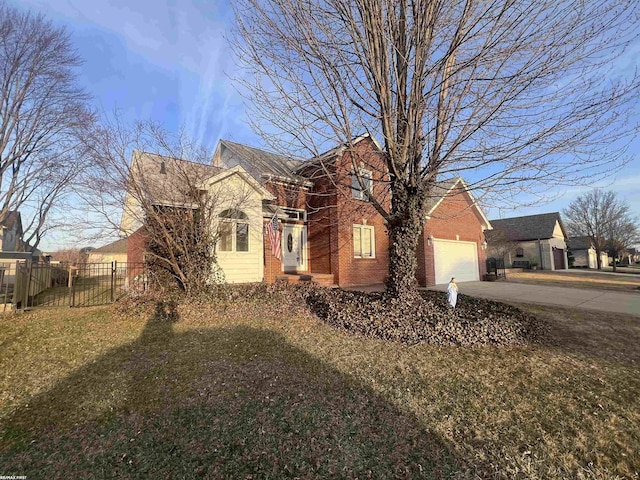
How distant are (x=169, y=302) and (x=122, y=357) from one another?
11.8 feet

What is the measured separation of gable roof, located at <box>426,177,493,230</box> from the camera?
24.3ft

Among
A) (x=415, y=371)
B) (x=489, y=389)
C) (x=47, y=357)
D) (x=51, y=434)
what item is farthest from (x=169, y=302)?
(x=489, y=389)

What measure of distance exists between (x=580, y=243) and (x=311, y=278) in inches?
2043

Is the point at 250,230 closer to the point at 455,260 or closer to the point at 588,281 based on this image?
Result: the point at 455,260

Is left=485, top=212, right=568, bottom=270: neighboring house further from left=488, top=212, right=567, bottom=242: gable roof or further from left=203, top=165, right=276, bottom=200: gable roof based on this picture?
left=203, top=165, right=276, bottom=200: gable roof

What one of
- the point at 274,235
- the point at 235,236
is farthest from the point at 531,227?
the point at 235,236

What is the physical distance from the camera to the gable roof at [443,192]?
7397 mm

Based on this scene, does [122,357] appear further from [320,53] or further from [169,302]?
[320,53]

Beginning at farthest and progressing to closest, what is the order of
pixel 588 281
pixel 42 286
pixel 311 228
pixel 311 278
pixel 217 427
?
pixel 588 281 → pixel 311 228 → pixel 42 286 → pixel 311 278 → pixel 217 427

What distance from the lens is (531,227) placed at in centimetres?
3538

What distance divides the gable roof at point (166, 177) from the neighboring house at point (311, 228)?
72 mm

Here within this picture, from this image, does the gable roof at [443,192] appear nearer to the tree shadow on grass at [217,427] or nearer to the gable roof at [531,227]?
the tree shadow on grass at [217,427]

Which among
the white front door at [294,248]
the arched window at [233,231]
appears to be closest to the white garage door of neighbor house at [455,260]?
the white front door at [294,248]

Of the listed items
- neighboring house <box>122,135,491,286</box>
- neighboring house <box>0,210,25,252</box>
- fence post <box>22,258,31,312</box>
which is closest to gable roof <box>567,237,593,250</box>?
→ neighboring house <box>122,135,491,286</box>
